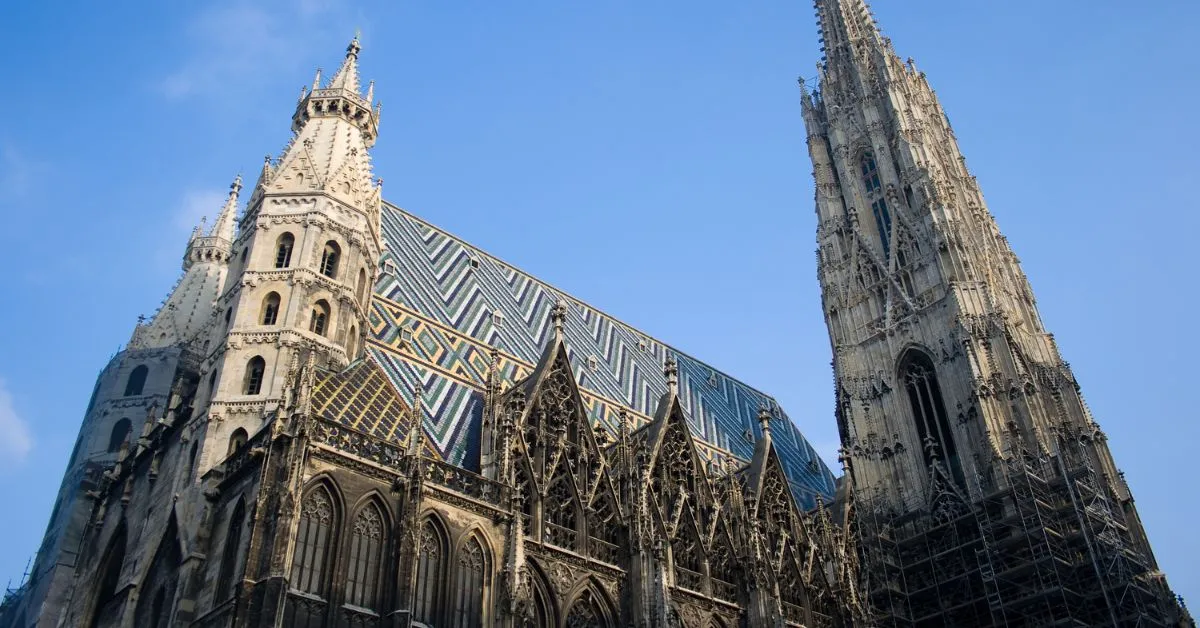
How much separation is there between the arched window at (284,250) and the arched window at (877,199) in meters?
26.0

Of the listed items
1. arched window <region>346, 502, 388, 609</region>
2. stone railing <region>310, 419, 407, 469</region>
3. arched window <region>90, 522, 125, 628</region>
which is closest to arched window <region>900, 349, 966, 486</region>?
stone railing <region>310, 419, 407, 469</region>

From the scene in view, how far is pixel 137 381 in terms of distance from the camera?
35.3 m

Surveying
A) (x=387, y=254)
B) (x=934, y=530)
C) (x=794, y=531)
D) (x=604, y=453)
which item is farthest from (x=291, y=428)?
(x=934, y=530)

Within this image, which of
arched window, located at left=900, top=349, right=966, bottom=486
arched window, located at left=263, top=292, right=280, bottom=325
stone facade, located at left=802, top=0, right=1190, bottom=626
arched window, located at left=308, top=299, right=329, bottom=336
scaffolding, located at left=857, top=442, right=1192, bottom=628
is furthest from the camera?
arched window, located at left=900, top=349, right=966, bottom=486

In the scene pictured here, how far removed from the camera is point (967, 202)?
144 feet

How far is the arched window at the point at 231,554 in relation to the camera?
63.6 ft

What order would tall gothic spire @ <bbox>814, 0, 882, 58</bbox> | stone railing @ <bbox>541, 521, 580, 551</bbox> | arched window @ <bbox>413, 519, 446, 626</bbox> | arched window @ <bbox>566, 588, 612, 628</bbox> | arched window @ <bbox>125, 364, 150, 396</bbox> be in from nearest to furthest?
arched window @ <bbox>413, 519, 446, 626</bbox>, arched window @ <bbox>566, 588, 612, 628</bbox>, stone railing @ <bbox>541, 521, 580, 551</bbox>, arched window @ <bbox>125, 364, 150, 396</bbox>, tall gothic spire @ <bbox>814, 0, 882, 58</bbox>

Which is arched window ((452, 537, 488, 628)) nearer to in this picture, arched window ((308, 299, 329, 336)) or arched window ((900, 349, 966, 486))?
arched window ((308, 299, 329, 336))

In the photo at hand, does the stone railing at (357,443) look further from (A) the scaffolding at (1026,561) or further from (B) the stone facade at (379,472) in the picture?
(A) the scaffolding at (1026,561)

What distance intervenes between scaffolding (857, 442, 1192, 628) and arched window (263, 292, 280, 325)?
67.1 ft

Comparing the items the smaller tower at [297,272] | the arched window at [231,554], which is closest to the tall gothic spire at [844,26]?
the smaller tower at [297,272]

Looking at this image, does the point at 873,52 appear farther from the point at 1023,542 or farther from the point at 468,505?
the point at 468,505

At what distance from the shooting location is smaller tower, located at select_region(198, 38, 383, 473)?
24438mm

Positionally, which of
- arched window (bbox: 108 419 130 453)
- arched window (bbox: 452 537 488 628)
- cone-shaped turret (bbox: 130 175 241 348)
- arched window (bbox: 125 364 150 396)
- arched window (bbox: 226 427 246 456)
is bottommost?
arched window (bbox: 452 537 488 628)
